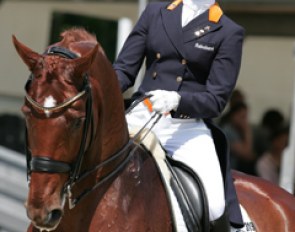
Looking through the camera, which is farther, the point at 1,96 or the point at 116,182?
the point at 1,96

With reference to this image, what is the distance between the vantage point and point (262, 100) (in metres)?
11.6

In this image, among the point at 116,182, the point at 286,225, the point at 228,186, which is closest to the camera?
the point at 116,182

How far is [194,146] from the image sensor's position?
434 centimetres

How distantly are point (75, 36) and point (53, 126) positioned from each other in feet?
2.04

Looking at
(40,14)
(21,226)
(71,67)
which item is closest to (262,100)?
(40,14)

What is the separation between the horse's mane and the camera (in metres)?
3.77

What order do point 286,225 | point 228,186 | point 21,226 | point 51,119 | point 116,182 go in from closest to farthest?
point 51,119 < point 116,182 < point 228,186 < point 286,225 < point 21,226

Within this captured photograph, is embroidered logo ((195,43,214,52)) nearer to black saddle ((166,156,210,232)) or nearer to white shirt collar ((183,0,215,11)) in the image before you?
white shirt collar ((183,0,215,11))

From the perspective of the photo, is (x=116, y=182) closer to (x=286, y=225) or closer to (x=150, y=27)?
(x=150, y=27)

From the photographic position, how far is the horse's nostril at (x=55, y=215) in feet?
11.1

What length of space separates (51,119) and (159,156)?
94cm

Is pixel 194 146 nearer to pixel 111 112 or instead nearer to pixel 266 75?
pixel 111 112

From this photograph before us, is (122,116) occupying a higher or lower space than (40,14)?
higher

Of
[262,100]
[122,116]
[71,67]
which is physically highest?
[71,67]
